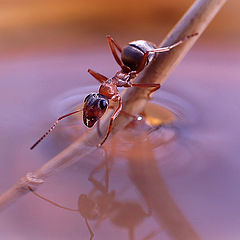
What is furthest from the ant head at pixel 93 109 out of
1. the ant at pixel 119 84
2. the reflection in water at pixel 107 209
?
the reflection in water at pixel 107 209

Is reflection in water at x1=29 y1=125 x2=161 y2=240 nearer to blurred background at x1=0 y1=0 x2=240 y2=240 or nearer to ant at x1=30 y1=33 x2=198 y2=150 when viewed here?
blurred background at x1=0 y1=0 x2=240 y2=240

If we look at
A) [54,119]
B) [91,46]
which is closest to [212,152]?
[54,119]

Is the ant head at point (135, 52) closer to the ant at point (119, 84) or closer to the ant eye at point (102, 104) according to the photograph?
the ant at point (119, 84)

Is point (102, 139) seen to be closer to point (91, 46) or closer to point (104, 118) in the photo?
point (104, 118)

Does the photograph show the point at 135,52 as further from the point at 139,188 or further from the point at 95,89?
the point at 139,188

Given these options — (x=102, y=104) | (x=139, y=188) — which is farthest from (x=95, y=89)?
(x=139, y=188)

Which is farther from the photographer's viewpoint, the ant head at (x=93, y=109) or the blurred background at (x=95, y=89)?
the ant head at (x=93, y=109)

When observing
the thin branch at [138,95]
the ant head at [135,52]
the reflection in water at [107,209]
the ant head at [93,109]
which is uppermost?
the ant head at [135,52]
